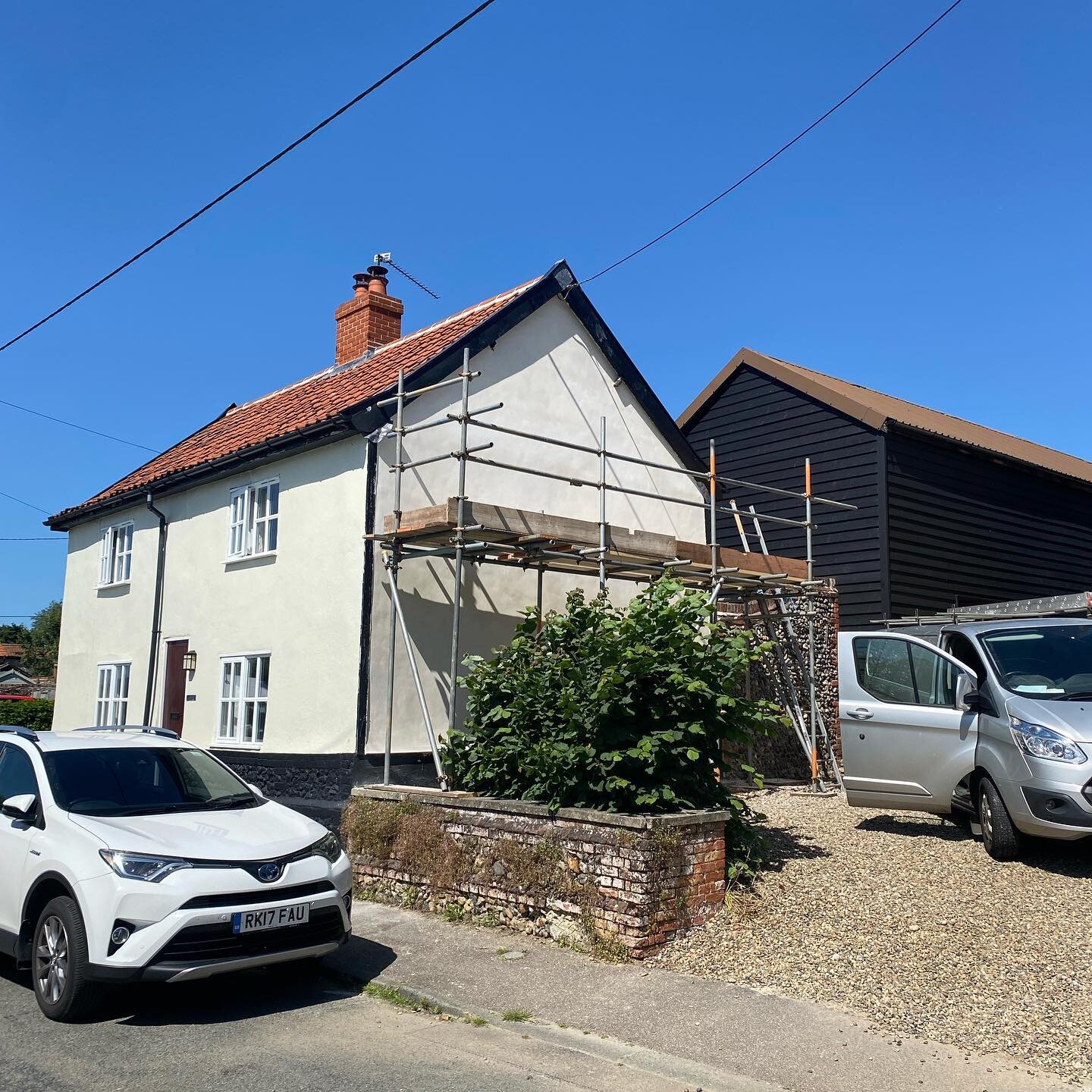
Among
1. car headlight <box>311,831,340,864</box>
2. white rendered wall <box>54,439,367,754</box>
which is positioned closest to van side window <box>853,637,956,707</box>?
car headlight <box>311,831,340,864</box>

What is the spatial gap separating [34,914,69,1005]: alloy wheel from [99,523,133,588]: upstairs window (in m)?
10.8

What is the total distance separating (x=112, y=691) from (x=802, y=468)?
12.1 m

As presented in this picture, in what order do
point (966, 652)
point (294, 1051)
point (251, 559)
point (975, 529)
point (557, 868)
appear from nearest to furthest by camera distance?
point (294, 1051)
point (557, 868)
point (966, 652)
point (251, 559)
point (975, 529)

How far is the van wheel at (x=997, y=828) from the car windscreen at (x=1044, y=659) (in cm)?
84

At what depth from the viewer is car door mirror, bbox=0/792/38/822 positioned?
250 inches

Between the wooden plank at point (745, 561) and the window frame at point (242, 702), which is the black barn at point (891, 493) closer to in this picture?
the wooden plank at point (745, 561)

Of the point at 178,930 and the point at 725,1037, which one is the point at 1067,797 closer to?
the point at 725,1037

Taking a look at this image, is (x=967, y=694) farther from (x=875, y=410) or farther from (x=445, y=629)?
(x=875, y=410)

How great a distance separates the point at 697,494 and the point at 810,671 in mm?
3272

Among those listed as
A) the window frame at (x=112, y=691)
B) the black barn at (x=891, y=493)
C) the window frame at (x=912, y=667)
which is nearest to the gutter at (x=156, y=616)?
the window frame at (x=112, y=691)

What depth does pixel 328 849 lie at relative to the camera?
6.66m

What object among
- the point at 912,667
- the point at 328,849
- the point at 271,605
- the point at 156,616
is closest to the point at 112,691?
the point at 156,616

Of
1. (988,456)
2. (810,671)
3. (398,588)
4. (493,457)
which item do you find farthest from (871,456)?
(398,588)

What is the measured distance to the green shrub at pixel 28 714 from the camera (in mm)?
26109
